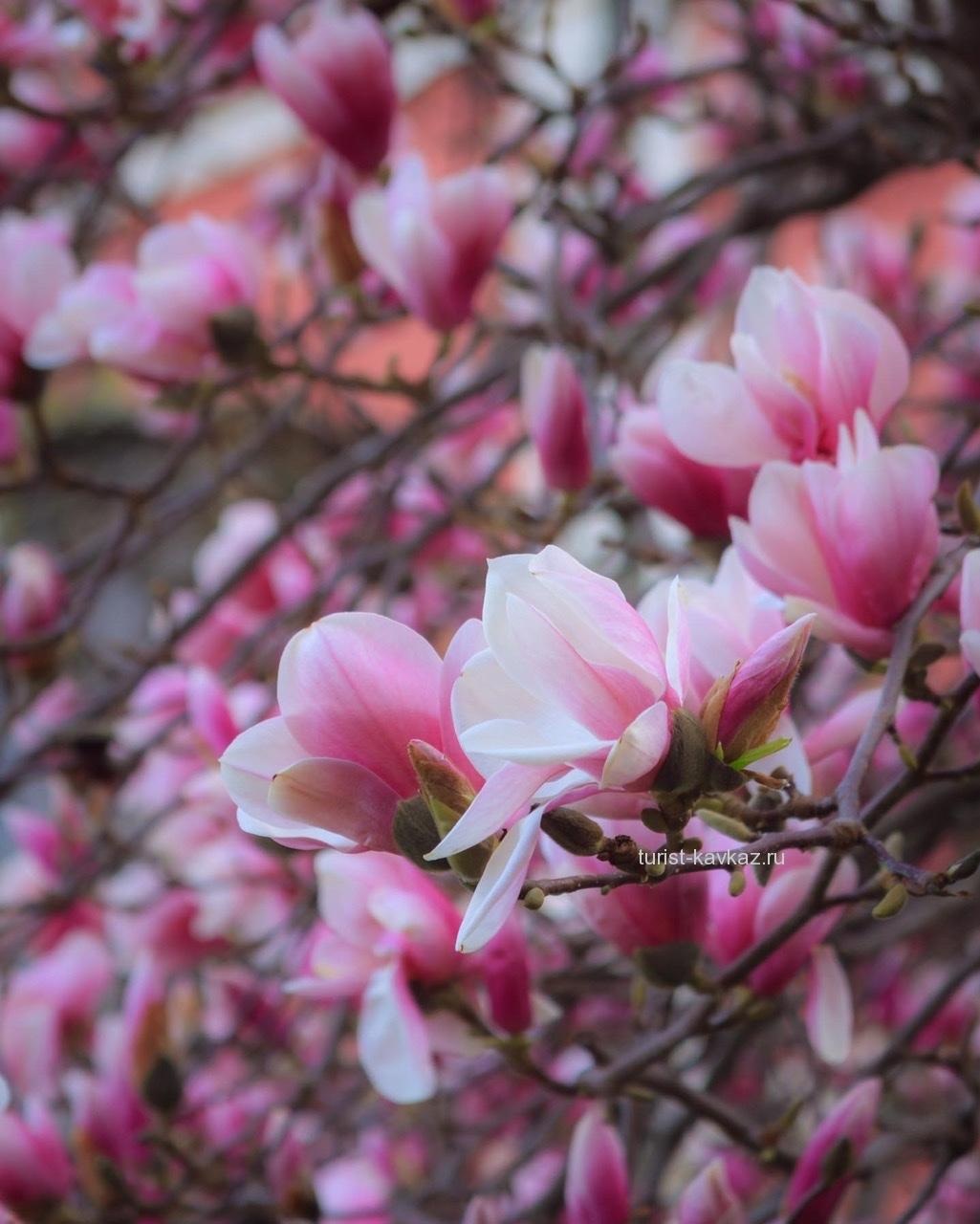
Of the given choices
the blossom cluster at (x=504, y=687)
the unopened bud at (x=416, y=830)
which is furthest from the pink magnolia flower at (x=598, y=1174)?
the unopened bud at (x=416, y=830)

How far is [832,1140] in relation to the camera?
0.47 meters

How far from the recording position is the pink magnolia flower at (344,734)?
33 cm

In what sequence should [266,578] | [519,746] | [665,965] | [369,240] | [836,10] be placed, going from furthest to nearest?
[266,578] < [836,10] < [369,240] < [665,965] < [519,746]

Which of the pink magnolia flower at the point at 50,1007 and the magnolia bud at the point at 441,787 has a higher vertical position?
the magnolia bud at the point at 441,787

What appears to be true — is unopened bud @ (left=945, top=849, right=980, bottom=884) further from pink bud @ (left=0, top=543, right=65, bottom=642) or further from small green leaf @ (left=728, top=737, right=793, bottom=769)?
pink bud @ (left=0, top=543, right=65, bottom=642)

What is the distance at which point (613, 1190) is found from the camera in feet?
1.56

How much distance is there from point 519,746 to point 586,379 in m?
0.38

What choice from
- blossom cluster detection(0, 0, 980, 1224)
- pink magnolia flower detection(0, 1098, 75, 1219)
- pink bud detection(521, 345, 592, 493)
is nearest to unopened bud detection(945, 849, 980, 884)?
blossom cluster detection(0, 0, 980, 1224)

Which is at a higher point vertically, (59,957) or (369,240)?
(369,240)

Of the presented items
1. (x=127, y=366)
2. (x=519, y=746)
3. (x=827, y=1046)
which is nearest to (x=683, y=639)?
(x=519, y=746)

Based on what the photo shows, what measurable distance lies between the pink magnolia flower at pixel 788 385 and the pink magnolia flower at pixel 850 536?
0.06 feet

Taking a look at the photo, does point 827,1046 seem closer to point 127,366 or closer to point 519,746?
point 519,746

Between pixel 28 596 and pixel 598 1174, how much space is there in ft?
1.87

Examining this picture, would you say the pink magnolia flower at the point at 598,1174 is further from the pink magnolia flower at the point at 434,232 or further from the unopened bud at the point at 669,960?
the pink magnolia flower at the point at 434,232
